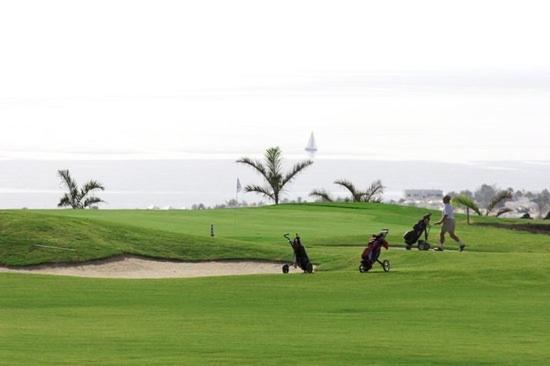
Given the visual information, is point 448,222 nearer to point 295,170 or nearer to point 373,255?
point 373,255

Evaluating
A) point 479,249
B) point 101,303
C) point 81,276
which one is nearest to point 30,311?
point 101,303

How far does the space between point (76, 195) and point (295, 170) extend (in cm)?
1464

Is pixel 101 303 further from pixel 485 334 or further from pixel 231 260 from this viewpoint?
pixel 231 260

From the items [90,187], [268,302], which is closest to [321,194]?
[90,187]

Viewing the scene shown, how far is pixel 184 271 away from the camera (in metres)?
44.9

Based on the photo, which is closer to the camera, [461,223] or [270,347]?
[270,347]

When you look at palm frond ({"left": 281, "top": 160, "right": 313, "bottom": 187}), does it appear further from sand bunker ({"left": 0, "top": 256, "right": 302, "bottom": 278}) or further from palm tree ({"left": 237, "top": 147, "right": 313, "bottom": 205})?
sand bunker ({"left": 0, "top": 256, "right": 302, "bottom": 278})

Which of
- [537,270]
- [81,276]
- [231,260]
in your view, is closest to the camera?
[537,270]

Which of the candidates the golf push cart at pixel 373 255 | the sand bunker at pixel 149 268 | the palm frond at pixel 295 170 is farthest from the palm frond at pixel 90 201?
the golf push cart at pixel 373 255

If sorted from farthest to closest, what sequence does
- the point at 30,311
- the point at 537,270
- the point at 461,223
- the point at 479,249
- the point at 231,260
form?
the point at 461,223 < the point at 479,249 < the point at 231,260 < the point at 537,270 < the point at 30,311

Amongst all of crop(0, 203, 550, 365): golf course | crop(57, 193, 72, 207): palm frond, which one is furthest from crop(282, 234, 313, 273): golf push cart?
crop(57, 193, 72, 207): palm frond

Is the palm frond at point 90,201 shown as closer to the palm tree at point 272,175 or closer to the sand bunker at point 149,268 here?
the palm tree at point 272,175

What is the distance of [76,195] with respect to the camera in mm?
86188

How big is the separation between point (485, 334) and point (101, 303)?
36.7 ft
